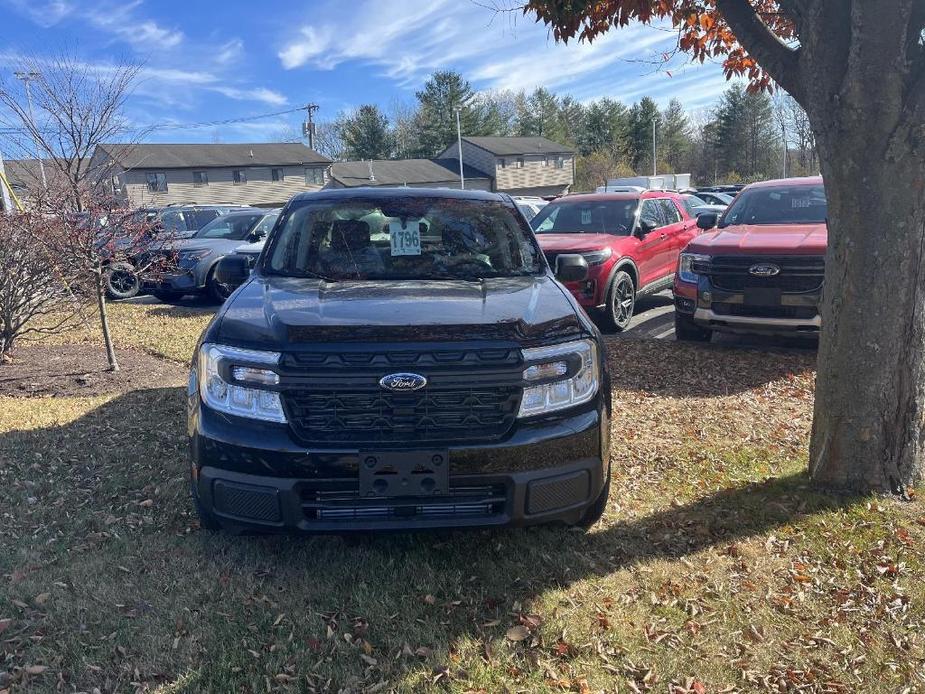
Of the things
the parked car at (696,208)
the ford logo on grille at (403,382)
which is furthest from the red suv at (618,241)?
the ford logo on grille at (403,382)

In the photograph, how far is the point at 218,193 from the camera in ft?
159

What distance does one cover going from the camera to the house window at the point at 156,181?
4540 cm

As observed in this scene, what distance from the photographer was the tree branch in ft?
12.6

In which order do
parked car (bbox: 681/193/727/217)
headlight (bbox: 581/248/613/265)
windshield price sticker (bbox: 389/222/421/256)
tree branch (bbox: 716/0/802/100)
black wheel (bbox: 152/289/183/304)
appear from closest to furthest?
tree branch (bbox: 716/0/802/100)
windshield price sticker (bbox: 389/222/421/256)
headlight (bbox: 581/248/613/265)
black wheel (bbox: 152/289/183/304)
parked car (bbox: 681/193/727/217)

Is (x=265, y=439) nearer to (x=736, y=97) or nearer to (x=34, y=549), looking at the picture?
(x=34, y=549)

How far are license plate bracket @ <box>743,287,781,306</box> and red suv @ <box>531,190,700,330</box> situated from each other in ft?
6.35

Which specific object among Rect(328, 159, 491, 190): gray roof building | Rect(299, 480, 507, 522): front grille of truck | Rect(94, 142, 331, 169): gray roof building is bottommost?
Rect(299, 480, 507, 522): front grille of truck

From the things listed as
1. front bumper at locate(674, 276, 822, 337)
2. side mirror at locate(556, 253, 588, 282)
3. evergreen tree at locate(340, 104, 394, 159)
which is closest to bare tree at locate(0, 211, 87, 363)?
side mirror at locate(556, 253, 588, 282)

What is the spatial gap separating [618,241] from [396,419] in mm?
6692

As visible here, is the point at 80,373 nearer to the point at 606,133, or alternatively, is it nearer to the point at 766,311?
the point at 766,311

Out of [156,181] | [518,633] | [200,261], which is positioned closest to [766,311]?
[518,633]

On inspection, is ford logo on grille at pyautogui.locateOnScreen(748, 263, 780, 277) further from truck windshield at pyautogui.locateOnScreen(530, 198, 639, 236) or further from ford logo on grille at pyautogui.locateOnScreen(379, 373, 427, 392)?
ford logo on grille at pyautogui.locateOnScreen(379, 373, 427, 392)

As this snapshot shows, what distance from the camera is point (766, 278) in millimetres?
6664

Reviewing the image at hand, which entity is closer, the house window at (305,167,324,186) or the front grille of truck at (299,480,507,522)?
the front grille of truck at (299,480,507,522)
